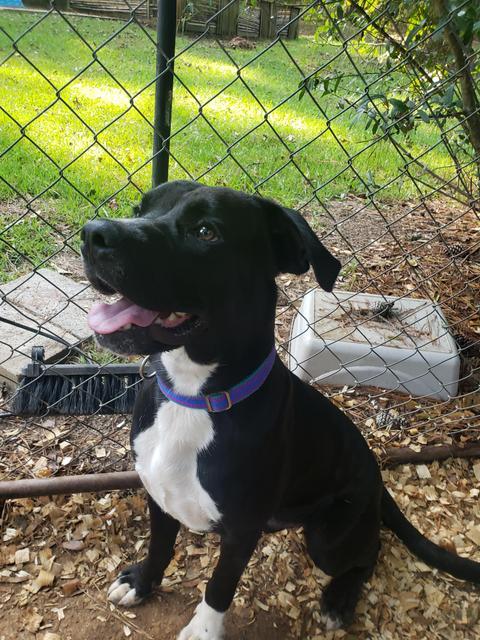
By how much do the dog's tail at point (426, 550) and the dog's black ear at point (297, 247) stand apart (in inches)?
46.2

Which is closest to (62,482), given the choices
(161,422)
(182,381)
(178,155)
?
(161,422)

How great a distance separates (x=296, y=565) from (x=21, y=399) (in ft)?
4.79

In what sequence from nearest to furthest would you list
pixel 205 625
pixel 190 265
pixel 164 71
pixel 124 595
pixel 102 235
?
pixel 102 235, pixel 190 265, pixel 164 71, pixel 205 625, pixel 124 595

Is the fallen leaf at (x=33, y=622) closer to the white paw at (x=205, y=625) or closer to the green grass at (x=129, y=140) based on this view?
the white paw at (x=205, y=625)

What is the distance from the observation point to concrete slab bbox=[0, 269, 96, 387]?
2766 millimetres

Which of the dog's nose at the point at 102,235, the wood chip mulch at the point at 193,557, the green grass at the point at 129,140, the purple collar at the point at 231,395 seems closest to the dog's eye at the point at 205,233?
the dog's nose at the point at 102,235

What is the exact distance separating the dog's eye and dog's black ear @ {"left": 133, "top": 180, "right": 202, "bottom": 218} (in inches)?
5.8

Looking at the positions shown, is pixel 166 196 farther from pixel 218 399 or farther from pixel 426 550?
pixel 426 550

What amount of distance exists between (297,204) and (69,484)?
10.5ft

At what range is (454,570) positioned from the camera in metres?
2.21

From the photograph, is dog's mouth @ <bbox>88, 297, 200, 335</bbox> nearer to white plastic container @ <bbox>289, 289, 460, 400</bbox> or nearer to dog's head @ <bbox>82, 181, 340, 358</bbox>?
dog's head @ <bbox>82, 181, 340, 358</bbox>

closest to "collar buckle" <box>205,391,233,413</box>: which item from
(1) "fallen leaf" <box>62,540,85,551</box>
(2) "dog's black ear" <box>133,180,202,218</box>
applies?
(2) "dog's black ear" <box>133,180,202,218</box>

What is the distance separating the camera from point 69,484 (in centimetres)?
232

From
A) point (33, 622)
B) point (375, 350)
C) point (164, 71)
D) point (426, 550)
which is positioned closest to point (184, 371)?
point (164, 71)
